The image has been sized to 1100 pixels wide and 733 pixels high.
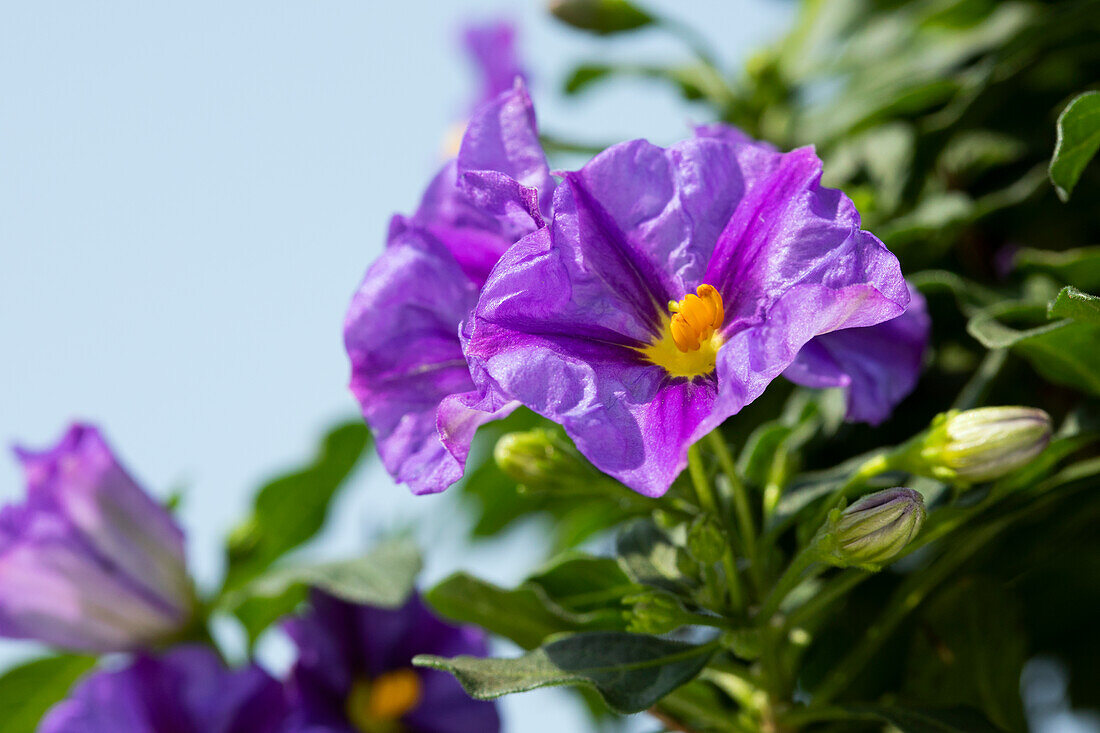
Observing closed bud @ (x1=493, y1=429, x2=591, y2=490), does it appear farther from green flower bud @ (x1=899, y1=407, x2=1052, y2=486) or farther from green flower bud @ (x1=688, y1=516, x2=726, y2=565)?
green flower bud @ (x1=899, y1=407, x2=1052, y2=486)

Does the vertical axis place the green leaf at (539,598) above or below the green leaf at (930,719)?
above

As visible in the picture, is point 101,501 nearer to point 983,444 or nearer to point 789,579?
point 789,579

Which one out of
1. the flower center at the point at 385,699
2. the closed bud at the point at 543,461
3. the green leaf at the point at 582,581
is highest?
the closed bud at the point at 543,461

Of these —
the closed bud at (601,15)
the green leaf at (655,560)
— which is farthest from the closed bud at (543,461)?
the closed bud at (601,15)

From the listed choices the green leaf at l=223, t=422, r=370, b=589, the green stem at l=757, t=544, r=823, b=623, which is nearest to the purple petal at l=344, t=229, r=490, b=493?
the green stem at l=757, t=544, r=823, b=623

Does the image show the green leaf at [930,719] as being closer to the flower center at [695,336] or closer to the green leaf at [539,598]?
the green leaf at [539,598]

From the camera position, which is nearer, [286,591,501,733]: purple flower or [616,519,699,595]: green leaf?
[616,519,699,595]: green leaf
